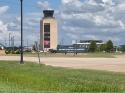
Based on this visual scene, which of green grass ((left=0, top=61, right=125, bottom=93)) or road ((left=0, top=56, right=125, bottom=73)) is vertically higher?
green grass ((left=0, top=61, right=125, bottom=93))

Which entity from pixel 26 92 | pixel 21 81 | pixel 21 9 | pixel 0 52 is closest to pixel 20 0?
pixel 21 9

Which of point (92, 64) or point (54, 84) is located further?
point (92, 64)

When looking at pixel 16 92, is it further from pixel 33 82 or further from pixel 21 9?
pixel 21 9

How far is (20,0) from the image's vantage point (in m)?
53.1

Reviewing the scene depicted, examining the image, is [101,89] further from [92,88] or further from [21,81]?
[21,81]

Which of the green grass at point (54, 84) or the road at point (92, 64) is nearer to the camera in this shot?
the green grass at point (54, 84)

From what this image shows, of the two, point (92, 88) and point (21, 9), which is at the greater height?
point (21, 9)

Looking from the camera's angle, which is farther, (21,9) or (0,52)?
(0,52)

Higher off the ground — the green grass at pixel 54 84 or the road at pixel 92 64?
the green grass at pixel 54 84

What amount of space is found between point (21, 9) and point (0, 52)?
73.2 meters

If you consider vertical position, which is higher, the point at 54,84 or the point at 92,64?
the point at 54,84

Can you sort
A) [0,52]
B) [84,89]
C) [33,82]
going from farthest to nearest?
[0,52], [33,82], [84,89]

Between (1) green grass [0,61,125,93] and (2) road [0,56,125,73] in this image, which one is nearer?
(1) green grass [0,61,125,93]

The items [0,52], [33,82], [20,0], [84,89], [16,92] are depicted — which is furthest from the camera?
[0,52]
